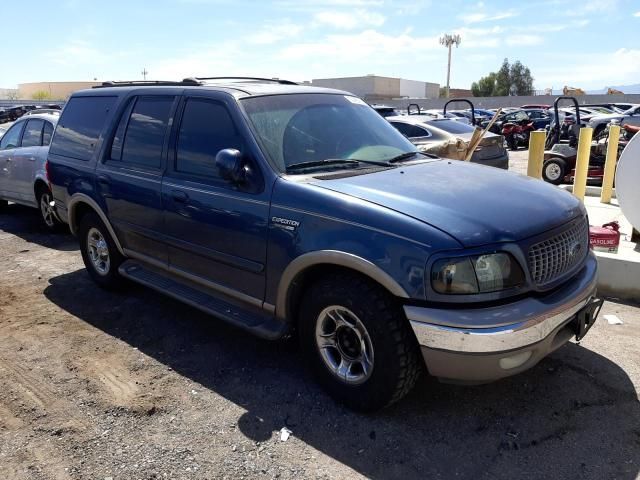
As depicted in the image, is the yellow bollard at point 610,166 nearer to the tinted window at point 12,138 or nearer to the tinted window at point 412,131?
the tinted window at point 412,131

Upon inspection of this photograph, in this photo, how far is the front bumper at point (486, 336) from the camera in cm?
274

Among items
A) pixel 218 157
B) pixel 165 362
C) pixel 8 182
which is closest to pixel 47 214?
pixel 8 182

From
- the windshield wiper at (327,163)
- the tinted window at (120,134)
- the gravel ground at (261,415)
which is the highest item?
the tinted window at (120,134)

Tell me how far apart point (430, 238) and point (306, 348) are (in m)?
1.19

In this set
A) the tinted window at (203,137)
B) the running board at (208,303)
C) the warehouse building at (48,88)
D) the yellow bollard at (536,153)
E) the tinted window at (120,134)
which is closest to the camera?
the running board at (208,303)

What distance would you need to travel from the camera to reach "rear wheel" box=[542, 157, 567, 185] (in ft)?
37.9

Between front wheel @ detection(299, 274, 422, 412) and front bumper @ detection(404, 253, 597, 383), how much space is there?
14cm

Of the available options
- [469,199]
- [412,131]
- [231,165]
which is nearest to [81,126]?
[231,165]

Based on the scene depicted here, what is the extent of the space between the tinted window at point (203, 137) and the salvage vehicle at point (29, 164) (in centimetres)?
465

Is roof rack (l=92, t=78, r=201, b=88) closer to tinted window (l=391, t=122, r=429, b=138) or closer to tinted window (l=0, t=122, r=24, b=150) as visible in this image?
tinted window (l=0, t=122, r=24, b=150)

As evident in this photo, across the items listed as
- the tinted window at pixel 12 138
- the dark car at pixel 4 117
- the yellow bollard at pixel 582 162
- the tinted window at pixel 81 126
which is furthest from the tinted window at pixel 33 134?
the dark car at pixel 4 117

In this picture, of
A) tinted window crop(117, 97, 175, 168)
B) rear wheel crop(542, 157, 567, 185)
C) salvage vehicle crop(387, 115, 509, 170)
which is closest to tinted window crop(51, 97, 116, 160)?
tinted window crop(117, 97, 175, 168)

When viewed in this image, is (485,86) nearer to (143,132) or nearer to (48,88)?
(48,88)

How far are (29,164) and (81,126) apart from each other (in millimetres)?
3541
